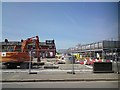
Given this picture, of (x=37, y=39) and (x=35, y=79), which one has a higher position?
(x=37, y=39)

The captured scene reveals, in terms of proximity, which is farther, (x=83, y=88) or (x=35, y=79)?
(x=35, y=79)

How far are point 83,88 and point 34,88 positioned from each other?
238 cm

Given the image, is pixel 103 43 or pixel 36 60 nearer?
pixel 36 60

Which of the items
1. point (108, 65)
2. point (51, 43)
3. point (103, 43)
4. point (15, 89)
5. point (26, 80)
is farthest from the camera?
point (51, 43)

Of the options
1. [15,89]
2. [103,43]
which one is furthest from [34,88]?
[103,43]

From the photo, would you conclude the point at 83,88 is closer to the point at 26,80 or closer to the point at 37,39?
the point at 26,80

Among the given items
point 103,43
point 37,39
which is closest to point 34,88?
point 37,39

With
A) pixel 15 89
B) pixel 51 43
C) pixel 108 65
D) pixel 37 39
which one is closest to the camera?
pixel 15 89

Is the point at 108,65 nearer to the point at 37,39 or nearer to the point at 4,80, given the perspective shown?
the point at 4,80

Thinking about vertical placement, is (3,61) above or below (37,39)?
below

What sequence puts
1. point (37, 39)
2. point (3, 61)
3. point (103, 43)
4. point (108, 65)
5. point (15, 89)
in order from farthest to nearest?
point (103, 43) < point (37, 39) < point (3, 61) < point (108, 65) < point (15, 89)

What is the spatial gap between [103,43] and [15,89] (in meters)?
56.9

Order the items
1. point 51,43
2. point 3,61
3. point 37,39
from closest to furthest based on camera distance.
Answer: point 3,61 < point 37,39 < point 51,43

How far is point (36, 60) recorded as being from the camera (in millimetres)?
32125
